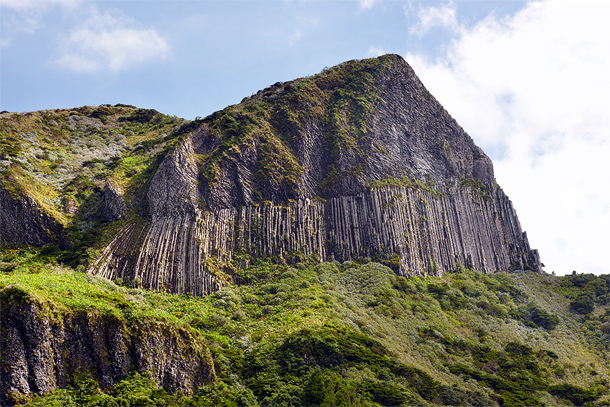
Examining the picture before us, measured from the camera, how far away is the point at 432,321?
6831cm

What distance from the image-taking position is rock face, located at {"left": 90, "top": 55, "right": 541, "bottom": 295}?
232 ft

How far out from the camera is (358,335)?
55812mm

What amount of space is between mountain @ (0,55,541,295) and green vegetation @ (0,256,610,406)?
4.66 metres

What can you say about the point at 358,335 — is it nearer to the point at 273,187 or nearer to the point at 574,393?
the point at 574,393

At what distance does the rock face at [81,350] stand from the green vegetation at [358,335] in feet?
2.82

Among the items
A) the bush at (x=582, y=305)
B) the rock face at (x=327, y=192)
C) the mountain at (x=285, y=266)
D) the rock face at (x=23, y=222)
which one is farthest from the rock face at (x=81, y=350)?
the bush at (x=582, y=305)

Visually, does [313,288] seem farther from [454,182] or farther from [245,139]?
[454,182]

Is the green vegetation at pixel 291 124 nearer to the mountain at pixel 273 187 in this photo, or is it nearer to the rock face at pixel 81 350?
the mountain at pixel 273 187

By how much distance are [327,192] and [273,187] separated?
10.1 meters

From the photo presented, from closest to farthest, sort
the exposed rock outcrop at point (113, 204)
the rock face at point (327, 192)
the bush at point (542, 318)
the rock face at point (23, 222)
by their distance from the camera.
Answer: the rock face at point (23, 222) < the rock face at point (327, 192) < the exposed rock outcrop at point (113, 204) < the bush at point (542, 318)

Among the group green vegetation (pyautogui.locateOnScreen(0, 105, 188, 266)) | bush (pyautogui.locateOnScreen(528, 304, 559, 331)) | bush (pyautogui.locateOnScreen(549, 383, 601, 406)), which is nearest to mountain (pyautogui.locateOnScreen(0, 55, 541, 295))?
green vegetation (pyautogui.locateOnScreen(0, 105, 188, 266))

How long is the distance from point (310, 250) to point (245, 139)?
76.2 feet

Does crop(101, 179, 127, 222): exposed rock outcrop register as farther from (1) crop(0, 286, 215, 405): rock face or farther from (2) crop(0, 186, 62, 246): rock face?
(1) crop(0, 286, 215, 405): rock face

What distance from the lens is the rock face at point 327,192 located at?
70.6 metres
